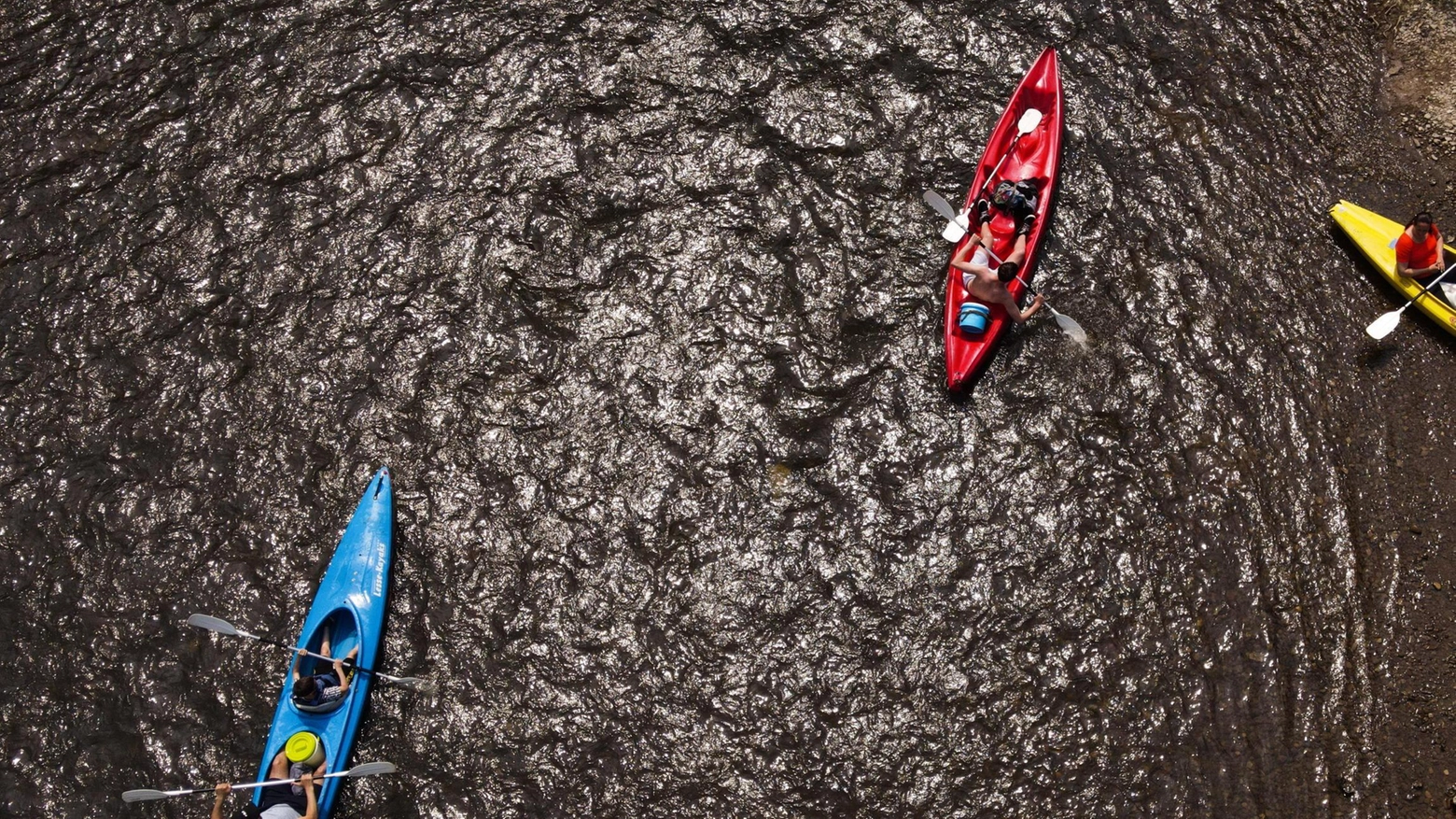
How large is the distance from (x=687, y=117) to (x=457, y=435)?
4.57 meters

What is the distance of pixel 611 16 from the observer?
12.4m

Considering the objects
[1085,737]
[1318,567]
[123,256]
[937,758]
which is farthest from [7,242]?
[1318,567]

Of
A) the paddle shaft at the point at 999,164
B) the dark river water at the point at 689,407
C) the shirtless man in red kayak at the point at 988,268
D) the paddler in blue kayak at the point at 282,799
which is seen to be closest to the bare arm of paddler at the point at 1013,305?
the shirtless man in red kayak at the point at 988,268

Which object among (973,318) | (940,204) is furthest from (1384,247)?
(940,204)

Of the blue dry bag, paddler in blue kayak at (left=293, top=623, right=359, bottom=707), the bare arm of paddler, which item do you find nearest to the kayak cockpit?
paddler in blue kayak at (left=293, top=623, right=359, bottom=707)

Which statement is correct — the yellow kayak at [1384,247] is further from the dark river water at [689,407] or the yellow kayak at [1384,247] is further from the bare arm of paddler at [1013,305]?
the bare arm of paddler at [1013,305]

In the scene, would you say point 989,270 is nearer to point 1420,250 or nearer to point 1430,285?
point 1420,250

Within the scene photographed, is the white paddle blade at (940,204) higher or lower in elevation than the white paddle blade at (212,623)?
higher

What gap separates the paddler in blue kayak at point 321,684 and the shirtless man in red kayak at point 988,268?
681cm

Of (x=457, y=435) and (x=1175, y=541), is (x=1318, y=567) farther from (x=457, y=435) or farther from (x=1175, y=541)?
(x=457, y=435)

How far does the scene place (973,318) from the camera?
9938 mm

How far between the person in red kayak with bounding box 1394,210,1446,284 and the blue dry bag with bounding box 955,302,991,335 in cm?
431

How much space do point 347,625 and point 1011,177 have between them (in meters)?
8.21

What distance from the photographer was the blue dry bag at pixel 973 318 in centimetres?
994
